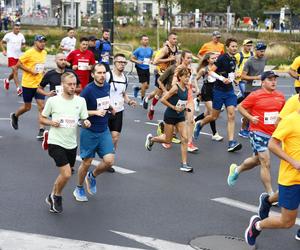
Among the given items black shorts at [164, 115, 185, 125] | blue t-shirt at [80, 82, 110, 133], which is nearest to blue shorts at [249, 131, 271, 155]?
blue t-shirt at [80, 82, 110, 133]

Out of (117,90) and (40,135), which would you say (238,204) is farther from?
(40,135)

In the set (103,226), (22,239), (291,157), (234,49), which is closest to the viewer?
(291,157)

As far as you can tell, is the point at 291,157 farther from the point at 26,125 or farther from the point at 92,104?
the point at 26,125

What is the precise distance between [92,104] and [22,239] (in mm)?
2372

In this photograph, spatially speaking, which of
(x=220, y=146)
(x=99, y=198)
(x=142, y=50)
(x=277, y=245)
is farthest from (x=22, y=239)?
(x=142, y=50)

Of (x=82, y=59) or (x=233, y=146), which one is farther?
(x=82, y=59)

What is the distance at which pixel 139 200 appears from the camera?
9188 mm

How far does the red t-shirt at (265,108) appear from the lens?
362 inches

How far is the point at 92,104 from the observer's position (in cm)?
923

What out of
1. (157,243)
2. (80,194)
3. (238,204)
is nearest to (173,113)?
(238,204)

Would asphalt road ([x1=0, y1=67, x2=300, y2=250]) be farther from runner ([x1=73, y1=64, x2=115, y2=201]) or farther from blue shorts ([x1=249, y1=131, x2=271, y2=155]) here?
blue shorts ([x1=249, y1=131, x2=271, y2=155])

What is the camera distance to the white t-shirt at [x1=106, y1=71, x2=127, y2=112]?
10.7 meters

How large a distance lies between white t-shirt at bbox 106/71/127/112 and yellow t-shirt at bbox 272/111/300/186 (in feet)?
14.5

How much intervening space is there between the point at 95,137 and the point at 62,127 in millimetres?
755
